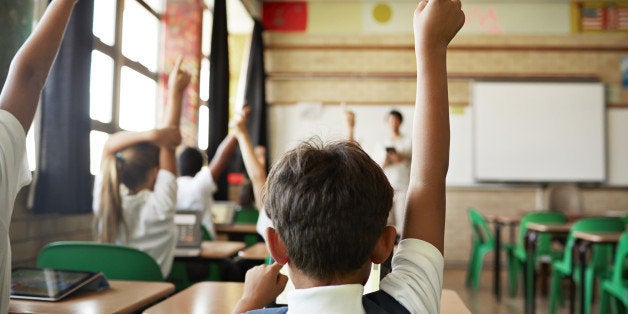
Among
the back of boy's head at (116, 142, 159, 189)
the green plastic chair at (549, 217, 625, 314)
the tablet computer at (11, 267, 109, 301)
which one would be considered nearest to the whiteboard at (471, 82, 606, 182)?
the green plastic chair at (549, 217, 625, 314)

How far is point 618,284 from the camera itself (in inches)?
121

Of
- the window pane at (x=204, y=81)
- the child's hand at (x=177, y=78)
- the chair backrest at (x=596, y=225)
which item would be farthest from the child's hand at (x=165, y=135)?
the window pane at (x=204, y=81)

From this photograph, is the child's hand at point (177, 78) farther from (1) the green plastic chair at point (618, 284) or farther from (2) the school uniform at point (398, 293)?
(1) the green plastic chair at point (618, 284)

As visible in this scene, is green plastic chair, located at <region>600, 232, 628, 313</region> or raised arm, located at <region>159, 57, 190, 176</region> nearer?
raised arm, located at <region>159, 57, 190, 176</region>

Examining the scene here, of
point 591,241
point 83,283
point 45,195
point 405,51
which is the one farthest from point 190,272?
point 405,51

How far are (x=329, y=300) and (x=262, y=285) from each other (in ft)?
0.65

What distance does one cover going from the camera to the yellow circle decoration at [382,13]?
747 cm

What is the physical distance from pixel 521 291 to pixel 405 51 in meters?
3.51

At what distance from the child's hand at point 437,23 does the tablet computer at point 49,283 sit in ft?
3.38

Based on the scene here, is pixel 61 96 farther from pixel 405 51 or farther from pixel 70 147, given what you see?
pixel 405 51

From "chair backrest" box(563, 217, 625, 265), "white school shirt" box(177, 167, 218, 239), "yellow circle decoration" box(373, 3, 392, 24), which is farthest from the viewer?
"yellow circle decoration" box(373, 3, 392, 24)

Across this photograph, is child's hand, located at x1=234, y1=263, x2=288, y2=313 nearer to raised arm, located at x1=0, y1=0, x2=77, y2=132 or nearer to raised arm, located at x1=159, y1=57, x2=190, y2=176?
raised arm, located at x1=0, y1=0, x2=77, y2=132

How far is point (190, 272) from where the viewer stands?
2656mm

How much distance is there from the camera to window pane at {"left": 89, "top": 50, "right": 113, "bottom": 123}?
3.76 meters
